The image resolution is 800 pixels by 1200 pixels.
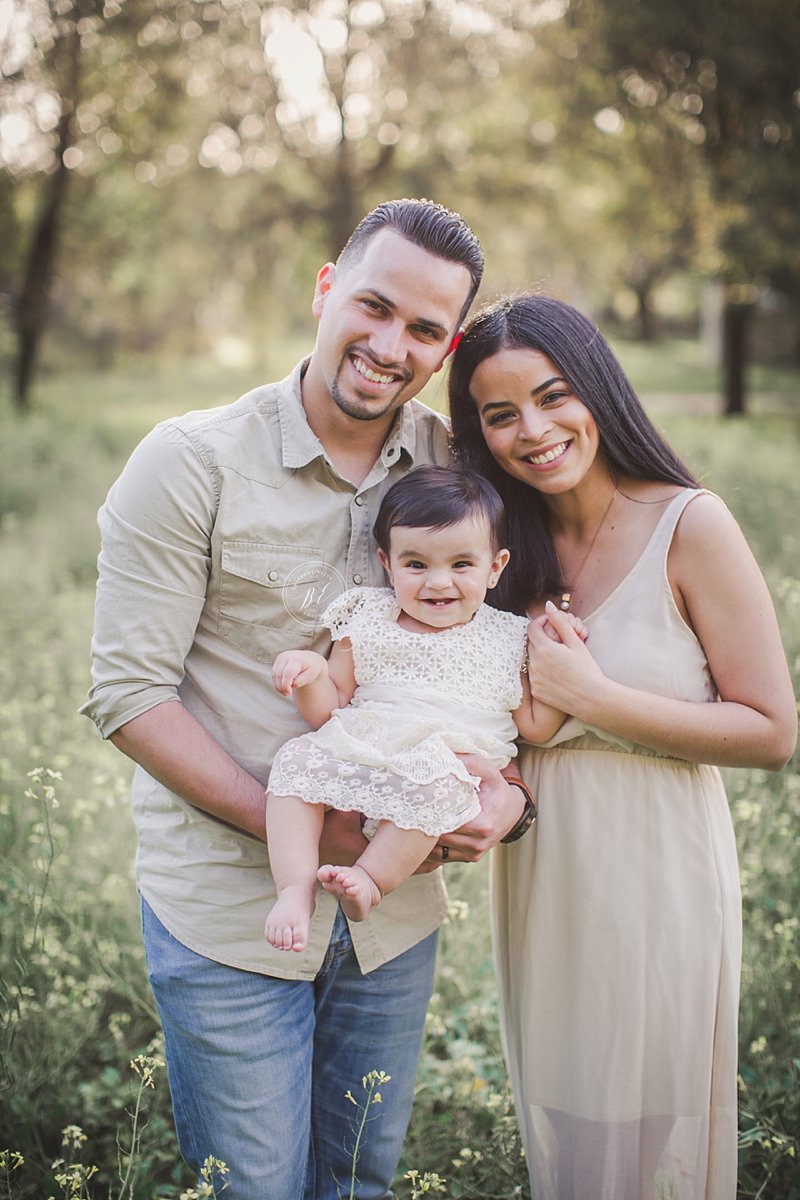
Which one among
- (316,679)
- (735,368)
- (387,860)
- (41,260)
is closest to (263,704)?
(316,679)

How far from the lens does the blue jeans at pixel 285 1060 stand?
8.08 ft

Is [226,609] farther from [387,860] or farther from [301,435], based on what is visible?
[387,860]

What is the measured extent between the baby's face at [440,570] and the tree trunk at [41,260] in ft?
47.2

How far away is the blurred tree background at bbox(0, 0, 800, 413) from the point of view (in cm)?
1370

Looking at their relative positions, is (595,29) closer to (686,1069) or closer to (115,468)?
(115,468)

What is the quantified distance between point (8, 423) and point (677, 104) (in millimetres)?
10870

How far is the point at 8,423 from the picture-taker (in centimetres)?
1488

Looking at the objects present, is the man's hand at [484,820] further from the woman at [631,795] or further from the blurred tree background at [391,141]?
the blurred tree background at [391,141]

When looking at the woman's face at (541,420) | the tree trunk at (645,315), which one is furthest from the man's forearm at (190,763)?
the tree trunk at (645,315)

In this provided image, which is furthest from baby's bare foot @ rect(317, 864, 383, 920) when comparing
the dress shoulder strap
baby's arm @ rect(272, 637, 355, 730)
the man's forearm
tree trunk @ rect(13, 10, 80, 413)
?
tree trunk @ rect(13, 10, 80, 413)

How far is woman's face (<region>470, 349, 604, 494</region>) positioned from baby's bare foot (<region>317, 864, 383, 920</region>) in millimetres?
1166

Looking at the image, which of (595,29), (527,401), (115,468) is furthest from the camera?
(595,29)

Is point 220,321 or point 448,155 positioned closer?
point 448,155

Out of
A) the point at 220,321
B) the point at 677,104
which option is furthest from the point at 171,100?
the point at 220,321
